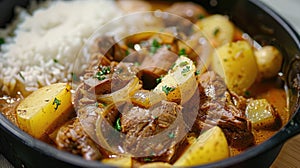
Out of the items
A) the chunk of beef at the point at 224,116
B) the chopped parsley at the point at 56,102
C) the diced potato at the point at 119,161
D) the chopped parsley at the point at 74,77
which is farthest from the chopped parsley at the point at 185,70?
the chopped parsley at the point at 74,77

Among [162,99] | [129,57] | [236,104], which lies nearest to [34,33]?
[129,57]

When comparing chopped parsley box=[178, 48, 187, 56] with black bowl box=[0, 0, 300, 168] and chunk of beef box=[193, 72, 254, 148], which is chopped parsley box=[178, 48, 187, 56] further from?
black bowl box=[0, 0, 300, 168]

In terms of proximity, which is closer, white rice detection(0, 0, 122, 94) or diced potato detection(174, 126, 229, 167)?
diced potato detection(174, 126, 229, 167)

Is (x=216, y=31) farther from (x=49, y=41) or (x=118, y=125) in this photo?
(x=118, y=125)

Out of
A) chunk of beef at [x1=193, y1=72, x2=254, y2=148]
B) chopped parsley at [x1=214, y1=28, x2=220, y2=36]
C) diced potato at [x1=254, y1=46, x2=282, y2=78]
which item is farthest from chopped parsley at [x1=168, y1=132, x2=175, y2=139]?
chopped parsley at [x1=214, y1=28, x2=220, y2=36]

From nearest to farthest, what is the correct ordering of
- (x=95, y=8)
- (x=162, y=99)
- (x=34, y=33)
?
1. (x=162, y=99)
2. (x=34, y=33)
3. (x=95, y=8)

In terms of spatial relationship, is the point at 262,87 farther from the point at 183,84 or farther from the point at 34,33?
the point at 34,33
